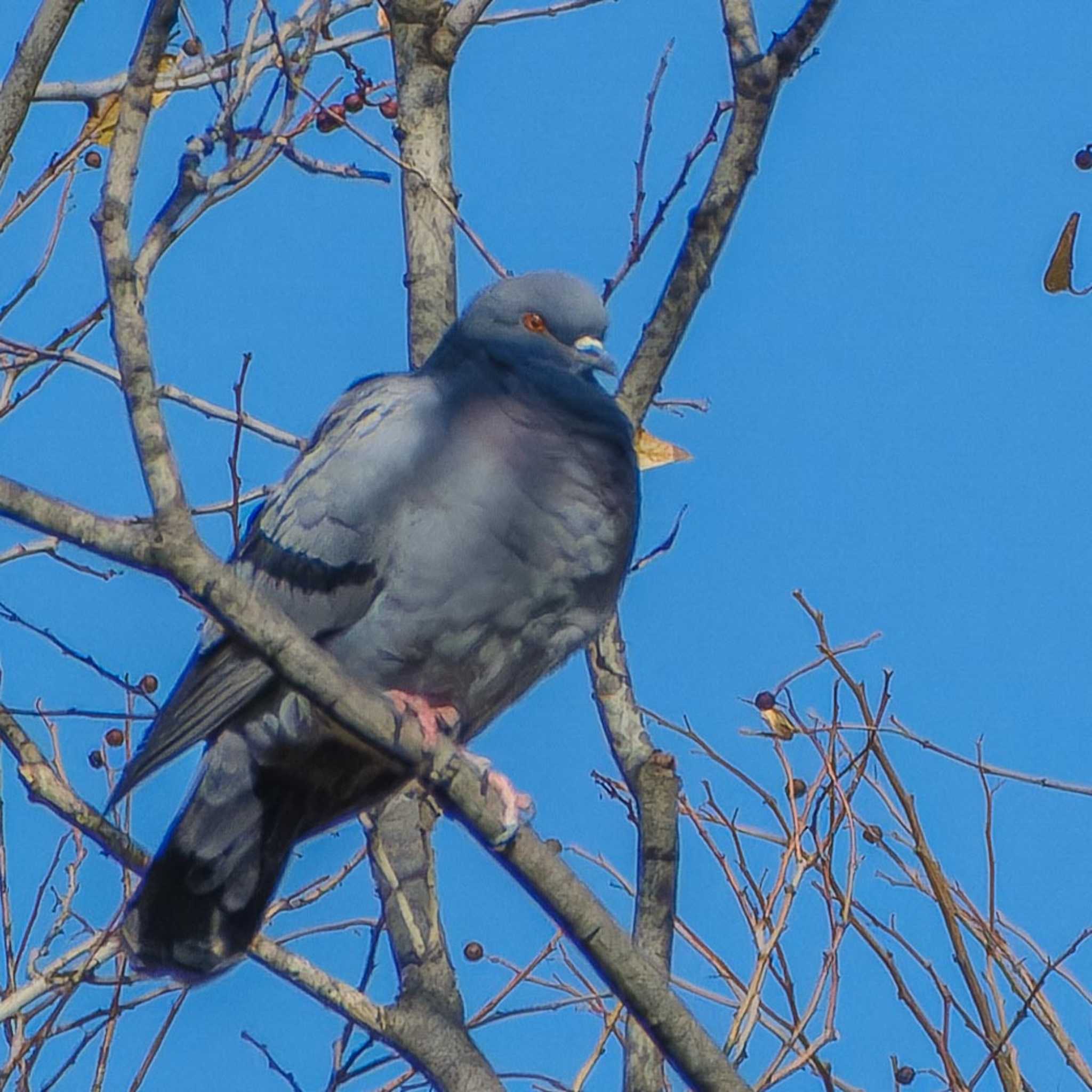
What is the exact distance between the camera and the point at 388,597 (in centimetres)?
378

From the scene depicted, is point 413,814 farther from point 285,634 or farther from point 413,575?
point 285,634

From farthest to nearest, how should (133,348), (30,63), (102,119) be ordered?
(102,119) < (30,63) < (133,348)

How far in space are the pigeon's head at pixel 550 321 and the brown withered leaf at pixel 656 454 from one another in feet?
0.83

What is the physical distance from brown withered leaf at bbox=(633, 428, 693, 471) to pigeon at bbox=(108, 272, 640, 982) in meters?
0.32

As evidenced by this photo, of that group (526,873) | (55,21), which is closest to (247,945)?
(526,873)

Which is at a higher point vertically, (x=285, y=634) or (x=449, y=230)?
(x=449, y=230)

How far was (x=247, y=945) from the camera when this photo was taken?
3.83 m

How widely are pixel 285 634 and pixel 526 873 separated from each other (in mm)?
613

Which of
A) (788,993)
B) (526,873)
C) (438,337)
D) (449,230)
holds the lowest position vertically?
(526,873)

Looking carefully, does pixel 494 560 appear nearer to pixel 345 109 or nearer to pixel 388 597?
pixel 388 597

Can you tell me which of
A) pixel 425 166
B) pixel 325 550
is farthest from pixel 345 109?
pixel 325 550

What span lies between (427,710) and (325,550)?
0.41 metres

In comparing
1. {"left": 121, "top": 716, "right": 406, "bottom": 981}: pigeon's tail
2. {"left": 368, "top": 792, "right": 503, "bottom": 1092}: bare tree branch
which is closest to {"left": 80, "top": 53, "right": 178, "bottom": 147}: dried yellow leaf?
{"left": 121, "top": 716, "right": 406, "bottom": 981}: pigeon's tail

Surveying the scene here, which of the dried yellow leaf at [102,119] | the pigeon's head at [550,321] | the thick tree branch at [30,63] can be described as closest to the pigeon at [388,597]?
the pigeon's head at [550,321]
